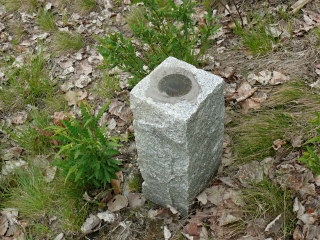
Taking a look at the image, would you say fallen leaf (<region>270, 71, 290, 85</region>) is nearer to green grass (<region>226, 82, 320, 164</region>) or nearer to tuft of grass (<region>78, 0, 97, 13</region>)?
green grass (<region>226, 82, 320, 164</region>)

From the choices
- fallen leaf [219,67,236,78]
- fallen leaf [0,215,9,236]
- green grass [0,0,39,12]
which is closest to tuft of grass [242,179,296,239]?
fallen leaf [219,67,236,78]

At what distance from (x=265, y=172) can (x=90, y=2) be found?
3128 mm

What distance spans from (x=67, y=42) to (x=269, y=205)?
2.83 metres

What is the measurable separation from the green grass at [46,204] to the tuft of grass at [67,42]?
173 centimetres

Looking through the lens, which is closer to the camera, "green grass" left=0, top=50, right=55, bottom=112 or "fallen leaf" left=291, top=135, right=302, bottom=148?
"fallen leaf" left=291, top=135, right=302, bottom=148

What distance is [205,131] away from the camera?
2053 millimetres

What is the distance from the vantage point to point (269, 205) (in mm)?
2168

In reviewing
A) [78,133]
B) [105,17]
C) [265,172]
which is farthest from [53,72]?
[265,172]

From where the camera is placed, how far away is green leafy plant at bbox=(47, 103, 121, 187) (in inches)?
85.2

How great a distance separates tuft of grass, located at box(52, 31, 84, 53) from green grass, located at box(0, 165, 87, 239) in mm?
1726

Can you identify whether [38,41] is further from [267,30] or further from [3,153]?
[267,30]

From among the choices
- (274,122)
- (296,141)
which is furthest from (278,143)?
(274,122)

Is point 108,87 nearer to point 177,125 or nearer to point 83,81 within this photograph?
point 83,81

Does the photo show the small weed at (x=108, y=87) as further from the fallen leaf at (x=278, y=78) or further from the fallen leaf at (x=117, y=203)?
the fallen leaf at (x=278, y=78)
